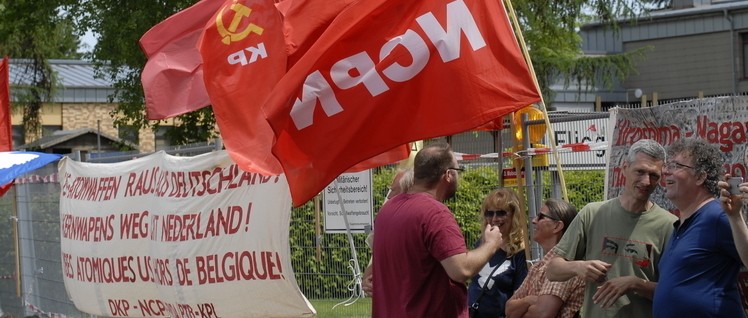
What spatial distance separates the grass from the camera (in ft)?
36.1

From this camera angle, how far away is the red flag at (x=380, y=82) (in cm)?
738

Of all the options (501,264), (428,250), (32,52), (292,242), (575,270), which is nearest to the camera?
(575,270)

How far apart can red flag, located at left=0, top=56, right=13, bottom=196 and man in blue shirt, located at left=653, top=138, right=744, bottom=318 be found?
10.8 metres

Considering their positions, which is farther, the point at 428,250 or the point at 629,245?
the point at 428,250

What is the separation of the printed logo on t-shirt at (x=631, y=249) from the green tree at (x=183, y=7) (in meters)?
15.7

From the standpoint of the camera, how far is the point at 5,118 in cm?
1551

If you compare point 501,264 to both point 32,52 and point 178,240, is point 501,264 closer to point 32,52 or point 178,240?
point 178,240

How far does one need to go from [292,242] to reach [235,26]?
2.54m

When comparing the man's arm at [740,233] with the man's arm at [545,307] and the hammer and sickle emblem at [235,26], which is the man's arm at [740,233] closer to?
the man's arm at [545,307]

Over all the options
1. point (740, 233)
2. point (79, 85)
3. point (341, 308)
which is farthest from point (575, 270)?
point (79, 85)

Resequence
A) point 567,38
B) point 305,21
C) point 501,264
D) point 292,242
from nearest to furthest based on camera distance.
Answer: point 501,264 < point 305,21 < point 292,242 < point 567,38

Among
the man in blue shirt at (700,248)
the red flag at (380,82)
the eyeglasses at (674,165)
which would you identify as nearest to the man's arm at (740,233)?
the man in blue shirt at (700,248)

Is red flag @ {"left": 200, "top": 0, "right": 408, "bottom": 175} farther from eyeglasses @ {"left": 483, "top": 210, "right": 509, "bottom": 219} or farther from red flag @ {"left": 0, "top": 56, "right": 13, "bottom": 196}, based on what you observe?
red flag @ {"left": 0, "top": 56, "right": 13, "bottom": 196}

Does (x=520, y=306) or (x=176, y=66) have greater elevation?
(x=176, y=66)
